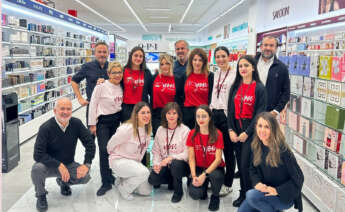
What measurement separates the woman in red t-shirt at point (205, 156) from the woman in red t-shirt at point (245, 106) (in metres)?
0.21

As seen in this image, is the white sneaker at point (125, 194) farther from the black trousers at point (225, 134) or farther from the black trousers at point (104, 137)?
the black trousers at point (225, 134)

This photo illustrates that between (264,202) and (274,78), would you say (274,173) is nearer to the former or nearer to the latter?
(264,202)

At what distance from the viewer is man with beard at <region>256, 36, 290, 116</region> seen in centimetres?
340

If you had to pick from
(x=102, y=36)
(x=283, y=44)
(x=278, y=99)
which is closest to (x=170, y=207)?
(x=278, y=99)

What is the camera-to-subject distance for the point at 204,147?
3291 mm

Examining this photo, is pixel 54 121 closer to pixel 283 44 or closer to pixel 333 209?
pixel 333 209

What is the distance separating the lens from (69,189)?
3.53 meters

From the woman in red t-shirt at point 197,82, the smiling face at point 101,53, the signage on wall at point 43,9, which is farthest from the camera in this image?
the signage on wall at point 43,9

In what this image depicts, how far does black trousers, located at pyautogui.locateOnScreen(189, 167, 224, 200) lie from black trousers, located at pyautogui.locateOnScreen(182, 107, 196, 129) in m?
0.56

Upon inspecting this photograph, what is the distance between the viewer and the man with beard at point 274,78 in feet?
11.2

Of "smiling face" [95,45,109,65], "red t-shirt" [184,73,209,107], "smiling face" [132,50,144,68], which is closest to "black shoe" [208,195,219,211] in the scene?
"red t-shirt" [184,73,209,107]

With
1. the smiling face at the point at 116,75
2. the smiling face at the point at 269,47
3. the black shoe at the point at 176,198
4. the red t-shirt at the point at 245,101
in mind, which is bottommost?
the black shoe at the point at 176,198

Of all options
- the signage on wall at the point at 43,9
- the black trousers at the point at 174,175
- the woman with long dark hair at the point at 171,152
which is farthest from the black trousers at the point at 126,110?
the signage on wall at the point at 43,9

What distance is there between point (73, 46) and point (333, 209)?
918cm
